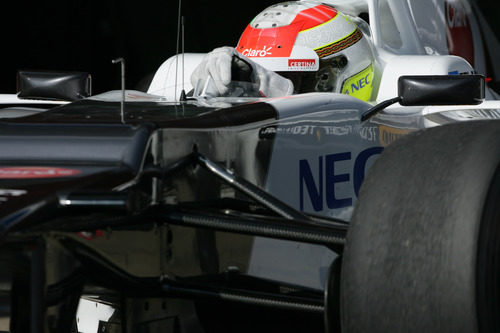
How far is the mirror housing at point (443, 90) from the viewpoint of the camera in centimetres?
277

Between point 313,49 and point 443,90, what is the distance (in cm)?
129

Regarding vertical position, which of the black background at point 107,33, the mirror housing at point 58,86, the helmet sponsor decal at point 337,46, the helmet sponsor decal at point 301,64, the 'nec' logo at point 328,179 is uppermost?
the helmet sponsor decal at point 337,46

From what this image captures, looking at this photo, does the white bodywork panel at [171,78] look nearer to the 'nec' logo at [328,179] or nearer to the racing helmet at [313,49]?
the racing helmet at [313,49]

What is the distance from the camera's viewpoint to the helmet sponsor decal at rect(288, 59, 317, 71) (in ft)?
12.4

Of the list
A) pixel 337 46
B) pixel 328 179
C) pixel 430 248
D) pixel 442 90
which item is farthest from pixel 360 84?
pixel 430 248

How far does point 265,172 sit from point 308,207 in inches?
8.2

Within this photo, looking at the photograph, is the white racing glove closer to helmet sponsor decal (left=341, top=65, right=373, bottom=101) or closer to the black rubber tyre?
helmet sponsor decal (left=341, top=65, right=373, bottom=101)

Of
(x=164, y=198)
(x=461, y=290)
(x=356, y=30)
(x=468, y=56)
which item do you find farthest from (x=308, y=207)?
(x=468, y=56)

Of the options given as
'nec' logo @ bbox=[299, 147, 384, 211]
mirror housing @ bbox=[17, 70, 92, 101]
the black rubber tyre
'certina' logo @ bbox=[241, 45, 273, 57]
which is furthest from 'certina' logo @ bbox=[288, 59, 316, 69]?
the black rubber tyre

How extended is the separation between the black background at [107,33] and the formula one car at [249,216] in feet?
23.3

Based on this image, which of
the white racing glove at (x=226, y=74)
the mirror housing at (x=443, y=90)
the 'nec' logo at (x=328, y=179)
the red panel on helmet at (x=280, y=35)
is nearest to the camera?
the 'nec' logo at (x=328, y=179)

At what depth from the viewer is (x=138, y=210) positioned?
2002 millimetres

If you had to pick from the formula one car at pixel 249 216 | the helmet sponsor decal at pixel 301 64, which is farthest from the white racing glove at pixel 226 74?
the helmet sponsor decal at pixel 301 64

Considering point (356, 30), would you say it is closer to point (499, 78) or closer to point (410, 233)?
point (499, 78)
